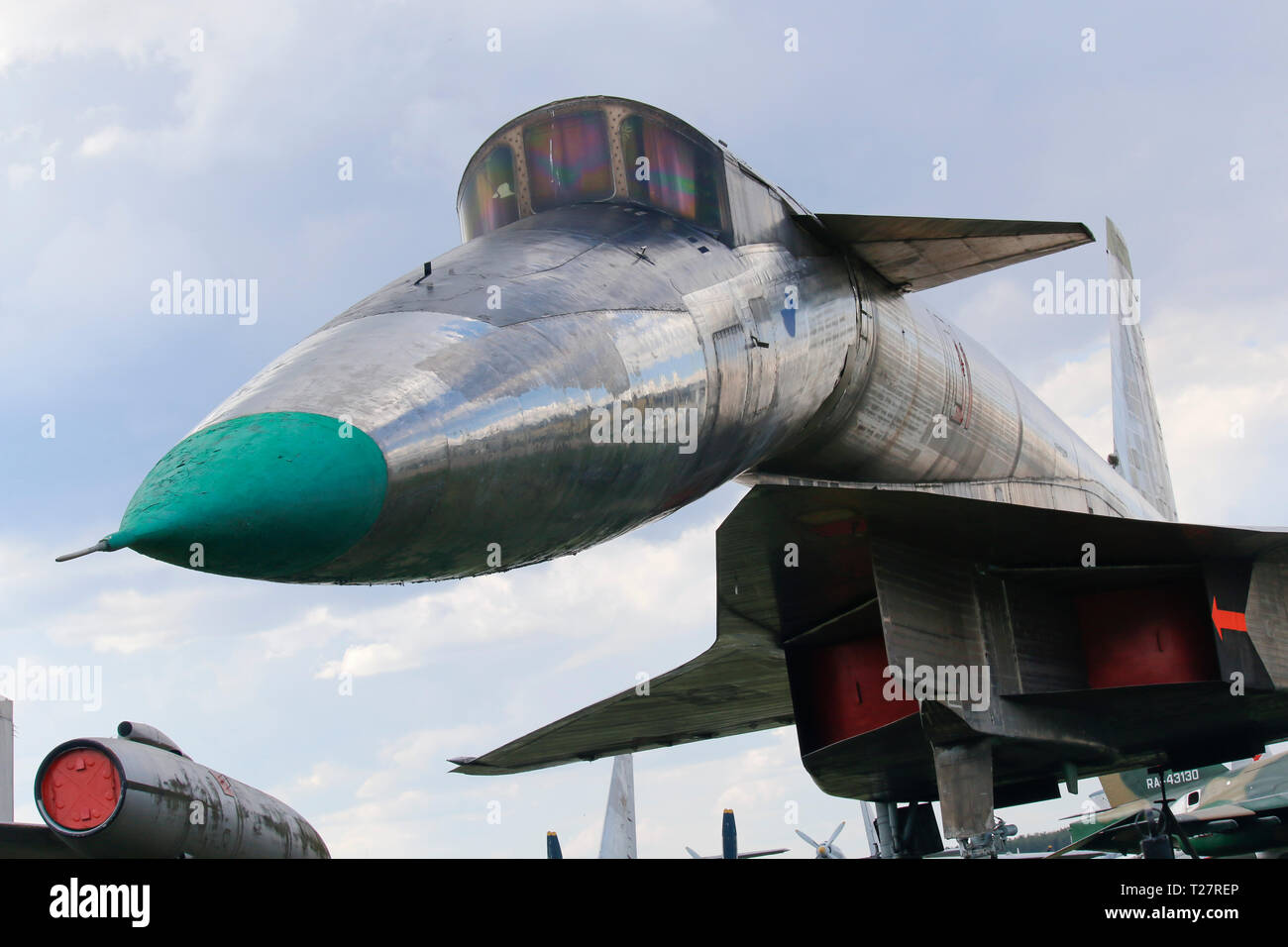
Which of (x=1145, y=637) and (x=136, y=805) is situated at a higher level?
(x=1145, y=637)

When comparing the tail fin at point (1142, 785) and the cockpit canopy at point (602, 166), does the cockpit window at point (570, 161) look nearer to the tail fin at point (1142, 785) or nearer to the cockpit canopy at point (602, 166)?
the cockpit canopy at point (602, 166)

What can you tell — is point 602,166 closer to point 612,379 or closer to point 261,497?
point 612,379

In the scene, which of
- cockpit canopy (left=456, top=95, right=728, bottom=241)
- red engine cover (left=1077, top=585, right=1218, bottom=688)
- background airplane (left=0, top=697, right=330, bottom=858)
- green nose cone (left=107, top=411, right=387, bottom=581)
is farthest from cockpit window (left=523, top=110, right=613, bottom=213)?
background airplane (left=0, top=697, right=330, bottom=858)

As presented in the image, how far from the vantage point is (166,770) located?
6.88 meters

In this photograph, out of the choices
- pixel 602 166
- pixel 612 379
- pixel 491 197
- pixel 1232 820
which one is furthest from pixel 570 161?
pixel 1232 820

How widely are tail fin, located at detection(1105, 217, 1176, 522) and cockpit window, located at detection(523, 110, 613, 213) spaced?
8490 mm

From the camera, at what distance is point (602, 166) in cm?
504

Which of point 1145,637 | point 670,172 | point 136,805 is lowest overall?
point 136,805

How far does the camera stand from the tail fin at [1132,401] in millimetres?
12094

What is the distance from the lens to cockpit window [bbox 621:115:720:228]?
5.01m

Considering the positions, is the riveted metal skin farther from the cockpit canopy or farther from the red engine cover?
the red engine cover

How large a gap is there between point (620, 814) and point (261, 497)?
23770mm

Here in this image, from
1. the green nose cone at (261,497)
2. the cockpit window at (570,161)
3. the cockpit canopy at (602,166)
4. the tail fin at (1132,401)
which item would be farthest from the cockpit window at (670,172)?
the tail fin at (1132,401)

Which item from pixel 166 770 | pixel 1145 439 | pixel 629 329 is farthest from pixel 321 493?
pixel 1145 439
